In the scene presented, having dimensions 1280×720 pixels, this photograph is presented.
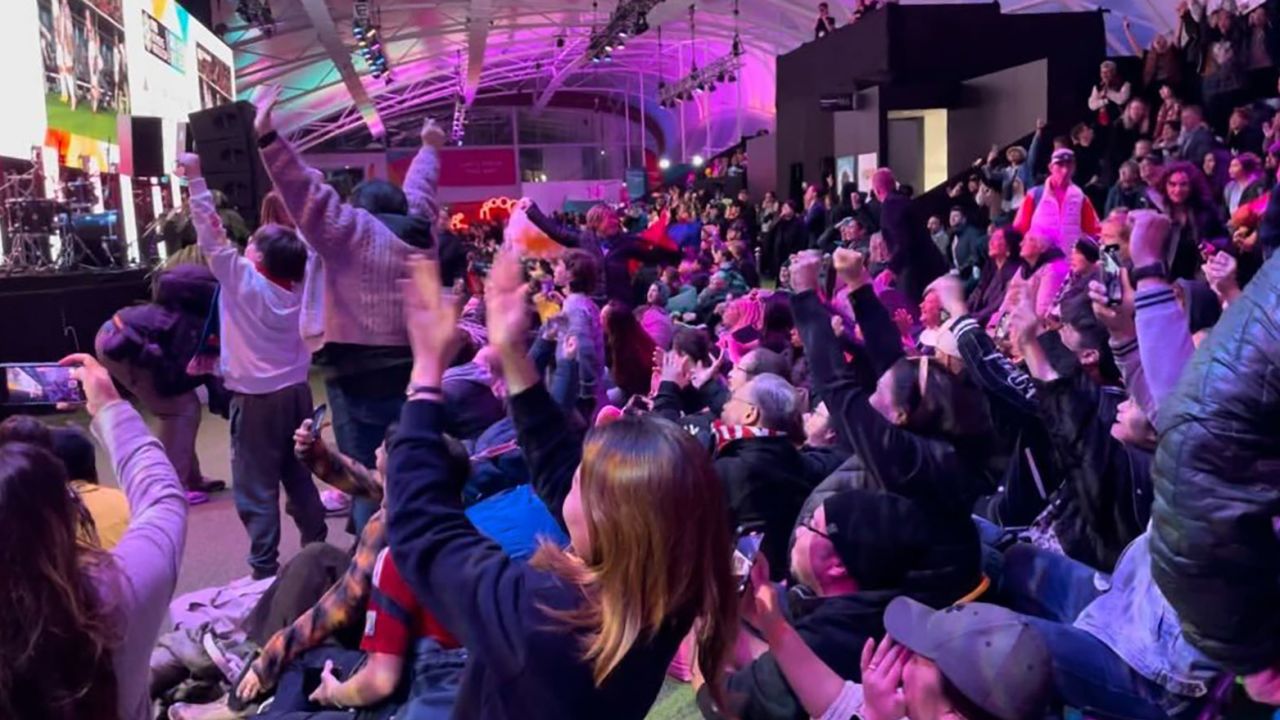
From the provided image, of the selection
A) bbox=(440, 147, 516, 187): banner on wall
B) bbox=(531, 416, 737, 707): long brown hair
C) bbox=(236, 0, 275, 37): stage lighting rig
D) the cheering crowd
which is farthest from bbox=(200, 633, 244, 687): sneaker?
bbox=(440, 147, 516, 187): banner on wall

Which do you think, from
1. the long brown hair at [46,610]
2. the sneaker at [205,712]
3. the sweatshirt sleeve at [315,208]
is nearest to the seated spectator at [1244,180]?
the sweatshirt sleeve at [315,208]

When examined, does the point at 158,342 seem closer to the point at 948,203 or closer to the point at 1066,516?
the point at 1066,516

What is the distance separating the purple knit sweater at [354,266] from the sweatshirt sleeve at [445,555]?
6.90 ft

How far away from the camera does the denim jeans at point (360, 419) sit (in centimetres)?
392

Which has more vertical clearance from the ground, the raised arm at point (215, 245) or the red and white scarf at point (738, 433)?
the raised arm at point (215, 245)

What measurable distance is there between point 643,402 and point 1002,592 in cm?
198

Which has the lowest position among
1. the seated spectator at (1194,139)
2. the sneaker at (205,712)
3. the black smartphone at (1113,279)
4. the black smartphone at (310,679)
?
the sneaker at (205,712)

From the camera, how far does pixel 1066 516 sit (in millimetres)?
3070

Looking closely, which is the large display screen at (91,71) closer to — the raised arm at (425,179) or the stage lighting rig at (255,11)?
the stage lighting rig at (255,11)

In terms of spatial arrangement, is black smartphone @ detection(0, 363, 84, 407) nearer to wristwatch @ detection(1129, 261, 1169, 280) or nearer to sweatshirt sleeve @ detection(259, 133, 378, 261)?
sweatshirt sleeve @ detection(259, 133, 378, 261)

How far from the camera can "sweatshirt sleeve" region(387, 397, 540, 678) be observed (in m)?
1.55

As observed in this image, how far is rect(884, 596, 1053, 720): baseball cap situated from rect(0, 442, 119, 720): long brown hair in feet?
4.15

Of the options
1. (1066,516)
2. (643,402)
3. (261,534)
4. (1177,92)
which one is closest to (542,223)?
(643,402)

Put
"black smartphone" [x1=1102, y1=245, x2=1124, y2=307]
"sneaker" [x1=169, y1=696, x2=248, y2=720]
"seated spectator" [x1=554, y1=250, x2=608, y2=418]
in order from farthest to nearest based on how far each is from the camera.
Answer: "seated spectator" [x1=554, y1=250, x2=608, y2=418] < "sneaker" [x1=169, y1=696, x2=248, y2=720] < "black smartphone" [x1=1102, y1=245, x2=1124, y2=307]
